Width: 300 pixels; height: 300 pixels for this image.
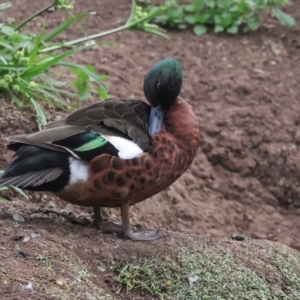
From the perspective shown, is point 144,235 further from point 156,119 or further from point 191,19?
point 191,19

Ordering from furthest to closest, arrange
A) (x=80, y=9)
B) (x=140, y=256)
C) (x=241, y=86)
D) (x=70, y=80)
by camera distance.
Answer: (x=80, y=9)
(x=241, y=86)
(x=70, y=80)
(x=140, y=256)

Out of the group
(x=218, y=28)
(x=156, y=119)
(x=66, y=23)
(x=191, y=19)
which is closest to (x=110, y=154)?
(x=156, y=119)

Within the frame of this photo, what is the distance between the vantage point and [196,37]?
751 centimetres

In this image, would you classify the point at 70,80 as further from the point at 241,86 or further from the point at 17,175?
the point at 17,175

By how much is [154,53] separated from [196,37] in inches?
22.4

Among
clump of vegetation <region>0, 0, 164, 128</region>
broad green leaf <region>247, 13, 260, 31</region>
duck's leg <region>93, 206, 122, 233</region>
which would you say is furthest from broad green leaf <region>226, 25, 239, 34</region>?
duck's leg <region>93, 206, 122, 233</region>

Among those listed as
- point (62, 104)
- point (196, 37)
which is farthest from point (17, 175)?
point (196, 37)

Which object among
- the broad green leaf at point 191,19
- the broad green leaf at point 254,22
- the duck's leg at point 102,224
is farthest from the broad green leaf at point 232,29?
the duck's leg at point 102,224

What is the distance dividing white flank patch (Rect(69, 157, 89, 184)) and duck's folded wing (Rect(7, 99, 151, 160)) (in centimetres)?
3

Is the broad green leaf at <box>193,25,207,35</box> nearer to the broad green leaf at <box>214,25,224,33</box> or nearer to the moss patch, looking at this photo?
the broad green leaf at <box>214,25,224,33</box>

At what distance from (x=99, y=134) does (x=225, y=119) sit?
2.78 m

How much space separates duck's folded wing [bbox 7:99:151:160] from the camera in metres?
3.55

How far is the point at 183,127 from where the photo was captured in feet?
12.2

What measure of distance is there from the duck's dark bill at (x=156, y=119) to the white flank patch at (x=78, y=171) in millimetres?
368
